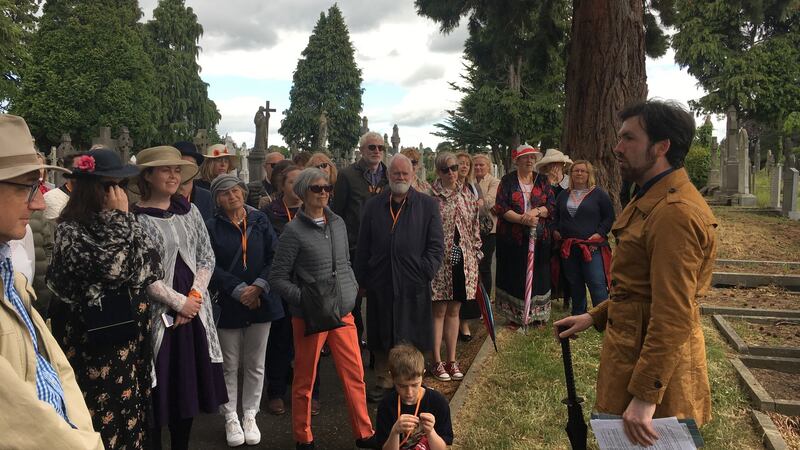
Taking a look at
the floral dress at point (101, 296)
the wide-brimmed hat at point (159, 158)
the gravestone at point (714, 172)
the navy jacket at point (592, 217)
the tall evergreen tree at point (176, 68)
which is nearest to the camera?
the floral dress at point (101, 296)

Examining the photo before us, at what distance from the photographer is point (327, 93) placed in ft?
186

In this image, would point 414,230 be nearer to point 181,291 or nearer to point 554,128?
point 181,291

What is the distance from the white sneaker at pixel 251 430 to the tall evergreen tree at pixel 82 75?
125 ft

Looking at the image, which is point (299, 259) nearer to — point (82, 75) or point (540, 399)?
point (540, 399)

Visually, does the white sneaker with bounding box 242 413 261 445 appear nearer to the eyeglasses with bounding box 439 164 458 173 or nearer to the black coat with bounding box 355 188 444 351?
the black coat with bounding box 355 188 444 351

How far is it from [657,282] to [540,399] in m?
2.95

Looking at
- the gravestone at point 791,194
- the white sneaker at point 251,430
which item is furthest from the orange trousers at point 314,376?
the gravestone at point 791,194

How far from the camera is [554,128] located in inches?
1332

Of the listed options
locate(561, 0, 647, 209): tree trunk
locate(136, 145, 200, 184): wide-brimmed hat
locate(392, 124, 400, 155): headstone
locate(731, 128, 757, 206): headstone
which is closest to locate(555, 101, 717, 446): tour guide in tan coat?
locate(136, 145, 200, 184): wide-brimmed hat

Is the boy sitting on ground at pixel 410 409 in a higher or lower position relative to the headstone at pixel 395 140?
lower

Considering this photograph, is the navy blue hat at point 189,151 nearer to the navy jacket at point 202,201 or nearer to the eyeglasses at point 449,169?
the navy jacket at point 202,201

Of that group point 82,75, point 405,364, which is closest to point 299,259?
point 405,364

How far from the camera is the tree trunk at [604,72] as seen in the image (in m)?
9.09

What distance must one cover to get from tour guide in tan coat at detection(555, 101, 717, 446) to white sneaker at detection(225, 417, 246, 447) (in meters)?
2.80
